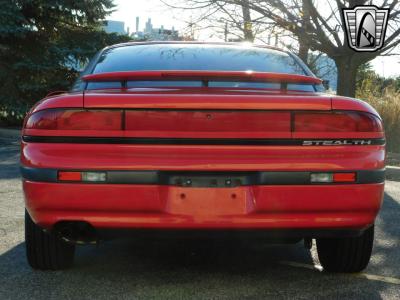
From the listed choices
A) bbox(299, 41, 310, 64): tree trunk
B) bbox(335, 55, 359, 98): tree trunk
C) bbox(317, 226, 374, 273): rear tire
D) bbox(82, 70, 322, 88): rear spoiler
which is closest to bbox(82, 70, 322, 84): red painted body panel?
bbox(82, 70, 322, 88): rear spoiler

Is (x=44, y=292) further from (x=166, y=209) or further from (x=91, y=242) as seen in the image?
(x=166, y=209)

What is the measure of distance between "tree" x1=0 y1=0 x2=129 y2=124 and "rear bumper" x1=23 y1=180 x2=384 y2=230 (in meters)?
14.3

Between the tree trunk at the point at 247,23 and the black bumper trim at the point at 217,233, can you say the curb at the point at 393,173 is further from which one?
the black bumper trim at the point at 217,233

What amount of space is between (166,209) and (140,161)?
28 cm

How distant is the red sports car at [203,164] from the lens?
9.66 ft

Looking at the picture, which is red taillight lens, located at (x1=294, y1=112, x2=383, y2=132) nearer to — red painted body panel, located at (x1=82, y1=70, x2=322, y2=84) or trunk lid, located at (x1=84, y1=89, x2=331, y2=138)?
trunk lid, located at (x1=84, y1=89, x2=331, y2=138)

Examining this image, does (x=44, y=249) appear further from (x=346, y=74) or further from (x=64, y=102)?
(x=346, y=74)

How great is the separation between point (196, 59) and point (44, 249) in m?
1.58

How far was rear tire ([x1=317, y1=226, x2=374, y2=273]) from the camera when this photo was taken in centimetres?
352

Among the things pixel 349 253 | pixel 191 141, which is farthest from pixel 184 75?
pixel 349 253

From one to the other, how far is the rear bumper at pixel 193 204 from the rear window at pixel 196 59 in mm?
828

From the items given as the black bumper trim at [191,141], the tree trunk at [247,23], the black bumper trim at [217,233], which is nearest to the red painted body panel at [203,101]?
the black bumper trim at [191,141]

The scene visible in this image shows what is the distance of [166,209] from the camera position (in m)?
2.96

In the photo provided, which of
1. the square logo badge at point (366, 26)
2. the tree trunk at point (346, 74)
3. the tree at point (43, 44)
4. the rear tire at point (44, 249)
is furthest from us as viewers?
the tree at point (43, 44)
